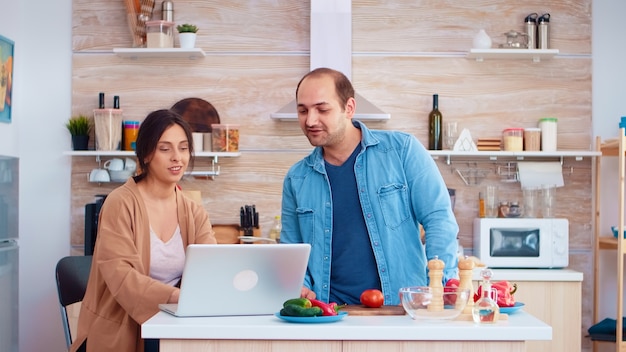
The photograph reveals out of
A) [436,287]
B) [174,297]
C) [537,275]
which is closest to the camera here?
[436,287]

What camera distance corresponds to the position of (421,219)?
288cm

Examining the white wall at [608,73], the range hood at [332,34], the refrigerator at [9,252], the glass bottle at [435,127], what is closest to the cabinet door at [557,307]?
the white wall at [608,73]

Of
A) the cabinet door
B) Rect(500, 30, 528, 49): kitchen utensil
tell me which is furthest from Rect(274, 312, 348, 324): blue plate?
Rect(500, 30, 528, 49): kitchen utensil

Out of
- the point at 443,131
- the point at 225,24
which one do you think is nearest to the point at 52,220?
the point at 225,24

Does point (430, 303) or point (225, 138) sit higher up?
point (225, 138)

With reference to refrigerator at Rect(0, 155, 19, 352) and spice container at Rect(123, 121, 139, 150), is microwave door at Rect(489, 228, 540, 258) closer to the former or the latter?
spice container at Rect(123, 121, 139, 150)

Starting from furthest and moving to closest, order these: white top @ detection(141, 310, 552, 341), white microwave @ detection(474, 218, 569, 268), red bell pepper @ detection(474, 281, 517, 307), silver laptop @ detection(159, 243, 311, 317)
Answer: white microwave @ detection(474, 218, 569, 268), red bell pepper @ detection(474, 281, 517, 307), silver laptop @ detection(159, 243, 311, 317), white top @ detection(141, 310, 552, 341)

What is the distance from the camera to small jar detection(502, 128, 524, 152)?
5039 millimetres

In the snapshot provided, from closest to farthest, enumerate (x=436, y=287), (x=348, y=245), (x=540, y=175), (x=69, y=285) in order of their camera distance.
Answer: (x=436, y=287) < (x=348, y=245) < (x=69, y=285) < (x=540, y=175)

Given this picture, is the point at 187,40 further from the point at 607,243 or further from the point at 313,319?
the point at 313,319

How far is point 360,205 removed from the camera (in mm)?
2900

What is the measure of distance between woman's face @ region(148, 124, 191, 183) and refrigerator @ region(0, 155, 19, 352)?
229 centimetres

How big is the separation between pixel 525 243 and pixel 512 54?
1.05 m

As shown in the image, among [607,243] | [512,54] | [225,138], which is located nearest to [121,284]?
[225,138]
